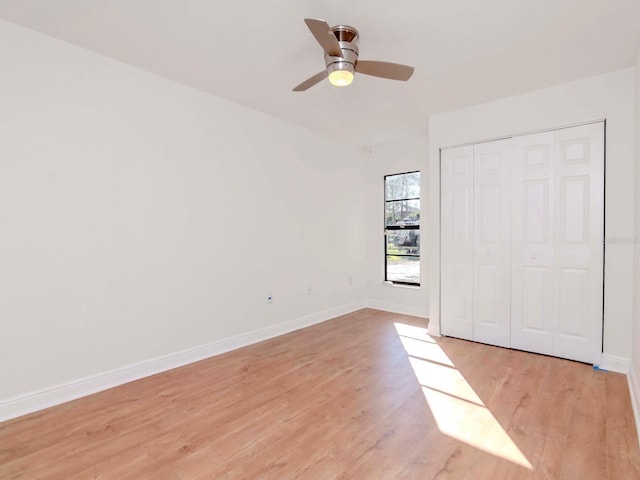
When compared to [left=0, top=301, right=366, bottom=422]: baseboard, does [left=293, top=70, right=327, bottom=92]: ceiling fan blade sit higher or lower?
higher

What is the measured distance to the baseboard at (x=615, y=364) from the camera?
283 cm

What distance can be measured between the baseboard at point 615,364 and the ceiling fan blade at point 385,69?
9.60 feet

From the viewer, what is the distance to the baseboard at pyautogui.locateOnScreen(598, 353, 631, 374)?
2828mm

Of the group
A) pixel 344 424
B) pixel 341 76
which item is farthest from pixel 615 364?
pixel 341 76

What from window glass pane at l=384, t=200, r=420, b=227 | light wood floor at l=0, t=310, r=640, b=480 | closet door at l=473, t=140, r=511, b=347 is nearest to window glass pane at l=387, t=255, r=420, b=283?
window glass pane at l=384, t=200, r=420, b=227

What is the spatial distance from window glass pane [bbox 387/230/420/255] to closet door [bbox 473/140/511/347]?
1.27 m

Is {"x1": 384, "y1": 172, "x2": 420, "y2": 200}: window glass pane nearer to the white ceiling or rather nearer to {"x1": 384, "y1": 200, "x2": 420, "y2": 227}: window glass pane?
{"x1": 384, "y1": 200, "x2": 420, "y2": 227}: window glass pane

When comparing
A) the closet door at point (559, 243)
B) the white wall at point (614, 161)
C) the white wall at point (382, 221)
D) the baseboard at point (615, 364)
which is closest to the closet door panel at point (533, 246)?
the closet door at point (559, 243)

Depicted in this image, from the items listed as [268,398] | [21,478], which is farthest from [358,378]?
[21,478]

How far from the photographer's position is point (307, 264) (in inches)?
174

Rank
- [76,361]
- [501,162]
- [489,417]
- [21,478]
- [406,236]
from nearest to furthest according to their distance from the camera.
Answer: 1. [21,478]
2. [489,417]
3. [76,361]
4. [501,162]
5. [406,236]

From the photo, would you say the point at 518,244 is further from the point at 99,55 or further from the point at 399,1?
the point at 99,55

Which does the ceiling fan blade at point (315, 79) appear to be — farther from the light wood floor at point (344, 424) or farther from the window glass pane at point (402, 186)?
the window glass pane at point (402, 186)

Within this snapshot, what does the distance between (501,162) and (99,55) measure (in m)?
3.74
